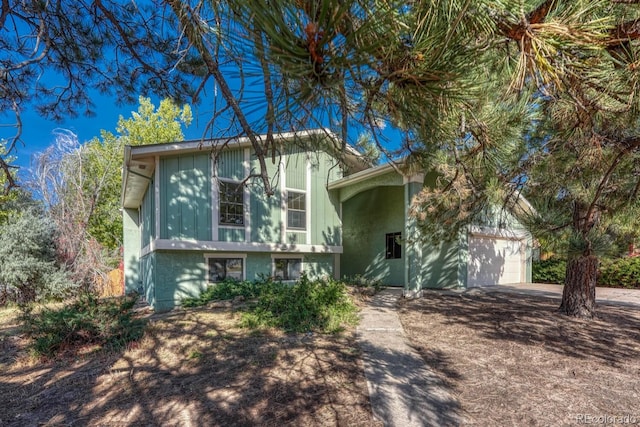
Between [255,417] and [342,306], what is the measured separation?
387 cm

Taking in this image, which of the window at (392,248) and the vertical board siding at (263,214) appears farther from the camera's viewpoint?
the window at (392,248)

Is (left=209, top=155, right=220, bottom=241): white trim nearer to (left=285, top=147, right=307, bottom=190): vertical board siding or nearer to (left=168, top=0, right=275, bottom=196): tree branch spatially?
(left=285, top=147, right=307, bottom=190): vertical board siding

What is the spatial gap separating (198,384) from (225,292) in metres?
5.10

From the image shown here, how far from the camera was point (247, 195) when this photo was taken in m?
8.70

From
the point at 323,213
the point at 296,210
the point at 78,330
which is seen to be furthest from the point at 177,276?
the point at 323,213

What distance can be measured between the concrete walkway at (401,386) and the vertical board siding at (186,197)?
5.09 meters

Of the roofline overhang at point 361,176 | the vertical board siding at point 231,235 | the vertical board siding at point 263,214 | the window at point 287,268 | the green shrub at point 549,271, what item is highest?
the roofline overhang at point 361,176

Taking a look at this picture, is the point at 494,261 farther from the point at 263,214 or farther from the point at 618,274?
the point at 263,214

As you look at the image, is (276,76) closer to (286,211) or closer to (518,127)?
(518,127)

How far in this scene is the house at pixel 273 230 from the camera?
7.71 m

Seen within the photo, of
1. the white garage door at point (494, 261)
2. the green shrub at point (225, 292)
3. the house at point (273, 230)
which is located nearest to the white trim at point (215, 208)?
the house at point (273, 230)

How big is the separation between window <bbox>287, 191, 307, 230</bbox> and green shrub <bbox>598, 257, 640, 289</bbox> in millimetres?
10782

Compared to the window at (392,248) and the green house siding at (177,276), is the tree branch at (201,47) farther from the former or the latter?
the window at (392,248)

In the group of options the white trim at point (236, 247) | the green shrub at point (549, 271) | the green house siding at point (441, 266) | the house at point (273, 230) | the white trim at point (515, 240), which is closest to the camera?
the white trim at point (236, 247)
